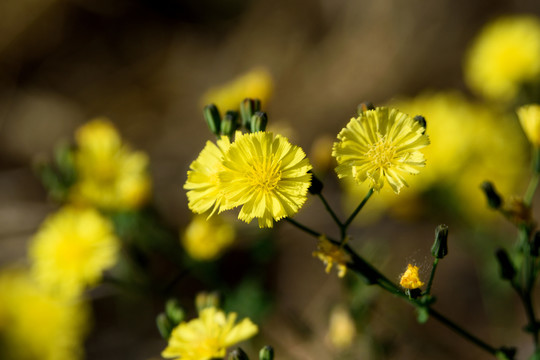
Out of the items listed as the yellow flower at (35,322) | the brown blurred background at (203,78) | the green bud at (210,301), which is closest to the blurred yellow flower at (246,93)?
the green bud at (210,301)

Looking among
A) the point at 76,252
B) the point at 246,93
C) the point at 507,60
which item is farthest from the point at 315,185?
the point at 507,60

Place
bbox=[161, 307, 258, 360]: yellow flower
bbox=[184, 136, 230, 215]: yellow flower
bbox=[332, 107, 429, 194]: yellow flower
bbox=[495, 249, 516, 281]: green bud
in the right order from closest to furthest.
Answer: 1. bbox=[332, 107, 429, 194]: yellow flower
2. bbox=[184, 136, 230, 215]: yellow flower
3. bbox=[161, 307, 258, 360]: yellow flower
4. bbox=[495, 249, 516, 281]: green bud

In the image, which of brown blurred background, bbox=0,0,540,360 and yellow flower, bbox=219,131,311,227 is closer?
yellow flower, bbox=219,131,311,227

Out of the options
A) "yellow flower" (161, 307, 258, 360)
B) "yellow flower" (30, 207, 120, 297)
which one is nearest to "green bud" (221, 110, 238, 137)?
"yellow flower" (161, 307, 258, 360)

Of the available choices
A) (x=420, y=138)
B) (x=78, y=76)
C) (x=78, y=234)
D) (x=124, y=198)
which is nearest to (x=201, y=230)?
(x=124, y=198)

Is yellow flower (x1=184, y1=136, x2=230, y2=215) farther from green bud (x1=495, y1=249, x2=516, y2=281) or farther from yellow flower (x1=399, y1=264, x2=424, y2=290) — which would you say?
green bud (x1=495, y1=249, x2=516, y2=281)

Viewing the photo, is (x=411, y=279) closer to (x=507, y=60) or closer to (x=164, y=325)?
(x=164, y=325)

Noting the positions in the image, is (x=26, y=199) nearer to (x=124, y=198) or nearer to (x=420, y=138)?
(x=124, y=198)
